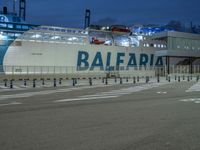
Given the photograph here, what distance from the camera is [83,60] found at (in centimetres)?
4412

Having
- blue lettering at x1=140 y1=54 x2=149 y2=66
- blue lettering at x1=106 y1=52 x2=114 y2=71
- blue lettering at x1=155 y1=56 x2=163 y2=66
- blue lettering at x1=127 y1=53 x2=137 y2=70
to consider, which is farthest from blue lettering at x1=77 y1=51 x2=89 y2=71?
blue lettering at x1=155 y1=56 x2=163 y2=66

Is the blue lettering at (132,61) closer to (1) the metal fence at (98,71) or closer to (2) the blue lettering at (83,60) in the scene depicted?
(1) the metal fence at (98,71)

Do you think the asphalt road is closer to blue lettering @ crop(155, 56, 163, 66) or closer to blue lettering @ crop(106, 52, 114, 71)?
blue lettering @ crop(106, 52, 114, 71)

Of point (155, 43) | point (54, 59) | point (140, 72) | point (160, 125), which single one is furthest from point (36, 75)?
point (160, 125)

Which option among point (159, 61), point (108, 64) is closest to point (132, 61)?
point (108, 64)

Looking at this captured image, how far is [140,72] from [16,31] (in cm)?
1974

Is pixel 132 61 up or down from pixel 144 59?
down

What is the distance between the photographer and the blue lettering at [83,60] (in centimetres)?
4353

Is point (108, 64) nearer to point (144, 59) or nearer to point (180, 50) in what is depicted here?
point (144, 59)

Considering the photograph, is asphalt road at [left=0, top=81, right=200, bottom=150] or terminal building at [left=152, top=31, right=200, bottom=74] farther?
terminal building at [left=152, top=31, right=200, bottom=74]

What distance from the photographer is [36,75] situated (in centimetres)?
3803

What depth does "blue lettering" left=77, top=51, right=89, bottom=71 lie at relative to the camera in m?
43.5

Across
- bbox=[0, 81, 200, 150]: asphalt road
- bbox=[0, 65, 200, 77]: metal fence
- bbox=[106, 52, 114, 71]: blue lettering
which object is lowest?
bbox=[0, 81, 200, 150]: asphalt road

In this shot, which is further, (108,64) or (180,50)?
(180,50)
